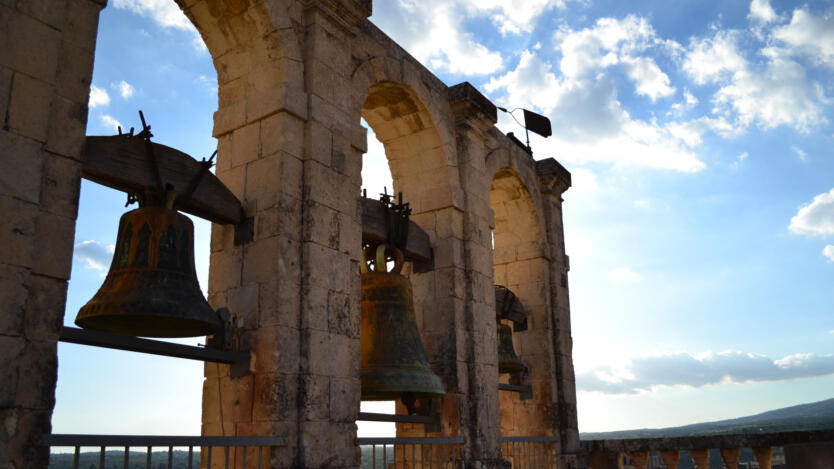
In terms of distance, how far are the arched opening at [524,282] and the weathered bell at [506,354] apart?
2.91ft

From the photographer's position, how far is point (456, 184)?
8.02 metres

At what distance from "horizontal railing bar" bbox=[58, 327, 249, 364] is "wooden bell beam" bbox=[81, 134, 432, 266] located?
3.38 ft

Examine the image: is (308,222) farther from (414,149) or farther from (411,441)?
(414,149)

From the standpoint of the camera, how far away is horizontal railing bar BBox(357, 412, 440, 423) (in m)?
6.00

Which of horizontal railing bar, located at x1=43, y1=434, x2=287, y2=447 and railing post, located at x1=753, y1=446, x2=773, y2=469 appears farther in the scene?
railing post, located at x1=753, y1=446, x2=773, y2=469

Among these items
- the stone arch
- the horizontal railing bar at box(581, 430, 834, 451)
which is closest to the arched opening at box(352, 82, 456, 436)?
the stone arch

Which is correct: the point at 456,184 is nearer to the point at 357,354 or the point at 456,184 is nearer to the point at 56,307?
the point at 357,354

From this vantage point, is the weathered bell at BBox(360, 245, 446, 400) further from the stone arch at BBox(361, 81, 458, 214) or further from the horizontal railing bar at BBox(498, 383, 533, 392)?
the horizontal railing bar at BBox(498, 383, 533, 392)

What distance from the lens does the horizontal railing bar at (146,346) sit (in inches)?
159

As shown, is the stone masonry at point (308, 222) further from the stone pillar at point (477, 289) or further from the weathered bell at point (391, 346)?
the weathered bell at point (391, 346)

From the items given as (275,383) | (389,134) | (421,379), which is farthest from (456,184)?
(275,383)

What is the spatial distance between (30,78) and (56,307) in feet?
4.11

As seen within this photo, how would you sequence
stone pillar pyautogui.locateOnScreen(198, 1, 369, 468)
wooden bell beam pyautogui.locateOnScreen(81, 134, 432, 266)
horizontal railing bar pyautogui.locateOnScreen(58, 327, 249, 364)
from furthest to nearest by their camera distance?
1. stone pillar pyautogui.locateOnScreen(198, 1, 369, 468)
2. wooden bell beam pyautogui.locateOnScreen(81, 134, 432, 266)
3. horizontal railing bar pyautogui.locateOnScreen(58, 327, 249, 364)

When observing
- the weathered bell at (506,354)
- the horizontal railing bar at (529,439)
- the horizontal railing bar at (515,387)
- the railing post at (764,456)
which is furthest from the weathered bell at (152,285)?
the railing post at (764,456)
